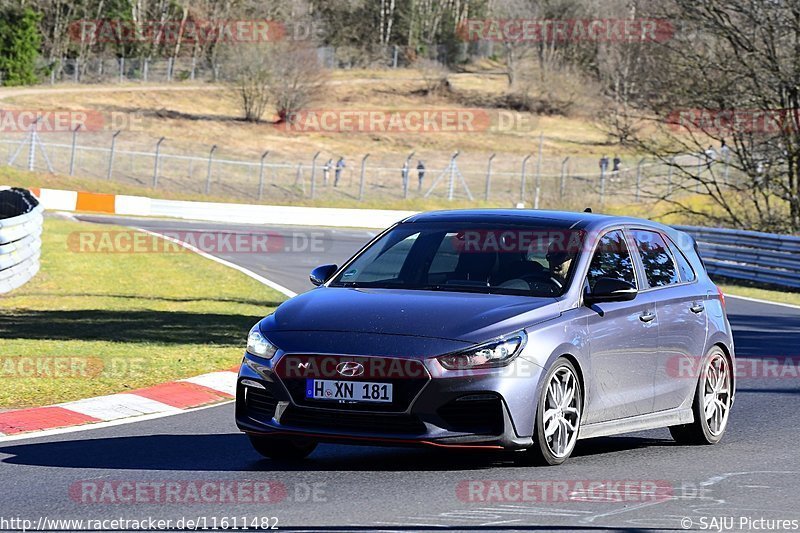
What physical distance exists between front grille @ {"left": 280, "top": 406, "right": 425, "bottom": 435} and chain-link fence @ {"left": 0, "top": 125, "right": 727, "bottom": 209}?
131 ft

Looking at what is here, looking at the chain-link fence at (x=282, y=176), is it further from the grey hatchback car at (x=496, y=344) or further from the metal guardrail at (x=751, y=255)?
the grey hatchback car at (x=496, y=344)

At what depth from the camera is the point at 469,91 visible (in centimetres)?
8962

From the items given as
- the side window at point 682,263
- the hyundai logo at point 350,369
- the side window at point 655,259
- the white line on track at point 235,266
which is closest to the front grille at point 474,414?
the hyundai logo at point 350,369

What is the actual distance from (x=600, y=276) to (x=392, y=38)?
99.4m

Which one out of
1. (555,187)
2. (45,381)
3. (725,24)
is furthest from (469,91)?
(45,381)

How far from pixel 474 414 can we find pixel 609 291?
1364 millimetres

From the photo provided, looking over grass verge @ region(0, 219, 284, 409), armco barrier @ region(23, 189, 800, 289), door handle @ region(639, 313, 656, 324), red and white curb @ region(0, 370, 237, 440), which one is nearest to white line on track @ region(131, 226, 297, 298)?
grass verge @ region(0, 219, 284, 409)

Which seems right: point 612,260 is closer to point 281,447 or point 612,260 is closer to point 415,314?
point 415,314

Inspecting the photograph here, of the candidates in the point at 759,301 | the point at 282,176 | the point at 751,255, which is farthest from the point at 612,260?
the point at 282,176

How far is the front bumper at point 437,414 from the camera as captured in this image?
747 cm

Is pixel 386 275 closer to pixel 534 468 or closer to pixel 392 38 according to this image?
pixel 534 468

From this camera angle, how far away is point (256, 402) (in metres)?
7.93

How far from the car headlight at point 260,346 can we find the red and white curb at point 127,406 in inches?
81.2

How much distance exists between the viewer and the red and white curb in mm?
9492
